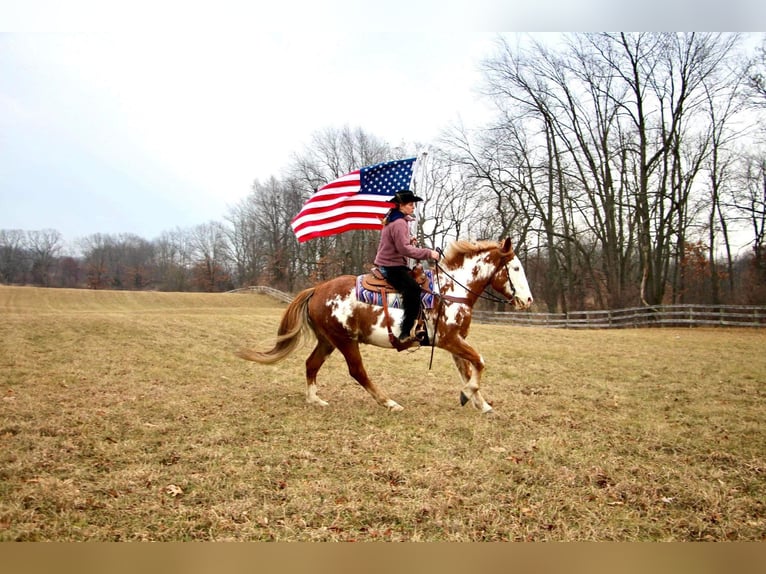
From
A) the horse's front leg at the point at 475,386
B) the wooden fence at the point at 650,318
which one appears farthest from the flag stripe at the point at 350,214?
the wooden fence at the point at 650,318

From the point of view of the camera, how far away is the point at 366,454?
4945mm

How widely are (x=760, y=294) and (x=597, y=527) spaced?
2628 cm

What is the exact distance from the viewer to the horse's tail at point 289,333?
7.63m

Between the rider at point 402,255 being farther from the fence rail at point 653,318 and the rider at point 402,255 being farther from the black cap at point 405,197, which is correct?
the fence rail at point 653,318

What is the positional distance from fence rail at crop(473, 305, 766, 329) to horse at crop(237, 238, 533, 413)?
14.4m

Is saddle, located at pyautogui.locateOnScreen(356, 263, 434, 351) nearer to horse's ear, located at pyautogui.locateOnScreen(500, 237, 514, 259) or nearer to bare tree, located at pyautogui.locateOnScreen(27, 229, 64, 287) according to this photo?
horse's ear, located at pyautogui.locateOnScreen(500, 237, 514, 259)

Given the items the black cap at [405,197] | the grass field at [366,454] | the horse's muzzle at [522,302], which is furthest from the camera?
the horse's muzzle at [522,302]

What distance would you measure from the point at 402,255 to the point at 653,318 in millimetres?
24253

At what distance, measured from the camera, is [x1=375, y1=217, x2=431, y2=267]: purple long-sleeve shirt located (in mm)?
6539

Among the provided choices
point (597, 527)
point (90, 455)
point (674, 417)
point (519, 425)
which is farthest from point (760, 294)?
point (90, 455)

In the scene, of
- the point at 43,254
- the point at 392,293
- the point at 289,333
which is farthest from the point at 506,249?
the point at 43,254

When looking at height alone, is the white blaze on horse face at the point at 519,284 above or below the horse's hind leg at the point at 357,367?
above

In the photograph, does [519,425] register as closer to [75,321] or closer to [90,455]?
[90,455]

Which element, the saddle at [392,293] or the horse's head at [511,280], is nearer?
the saddle at [392,293]
